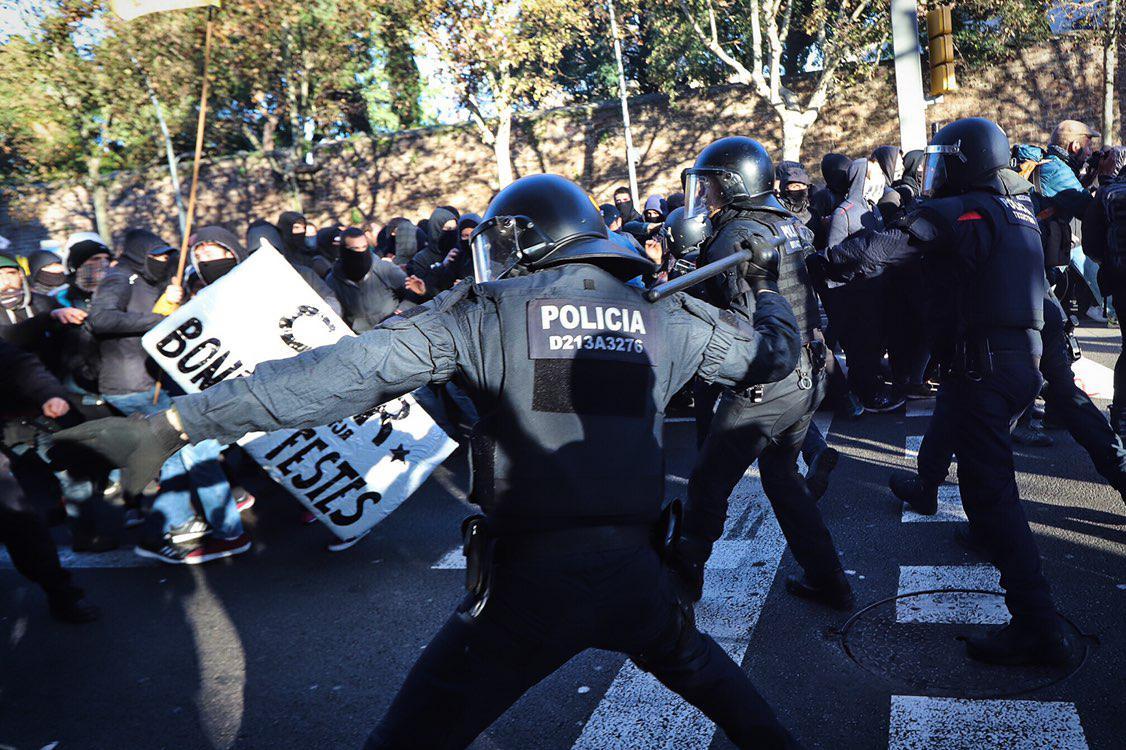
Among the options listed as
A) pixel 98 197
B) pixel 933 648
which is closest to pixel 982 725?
pixel 933 648

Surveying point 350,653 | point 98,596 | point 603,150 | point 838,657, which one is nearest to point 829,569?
point 838,657

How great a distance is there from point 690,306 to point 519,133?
79.3 ft

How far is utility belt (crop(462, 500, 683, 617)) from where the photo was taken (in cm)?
230

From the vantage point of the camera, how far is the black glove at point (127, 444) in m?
1.91

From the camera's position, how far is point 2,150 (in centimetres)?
2620

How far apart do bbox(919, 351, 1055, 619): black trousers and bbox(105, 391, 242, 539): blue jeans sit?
4.17 m

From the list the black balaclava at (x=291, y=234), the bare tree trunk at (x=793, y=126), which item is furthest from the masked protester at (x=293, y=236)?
the bare tree trunk at (x=793, y=126)

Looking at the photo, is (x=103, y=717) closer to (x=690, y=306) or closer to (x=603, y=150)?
(x=690, y=306)

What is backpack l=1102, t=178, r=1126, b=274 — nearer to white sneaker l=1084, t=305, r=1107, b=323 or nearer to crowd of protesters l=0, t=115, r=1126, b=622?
crowd of protesters l=0, t=115, r=1126, b=622

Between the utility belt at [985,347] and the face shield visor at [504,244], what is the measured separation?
205 centimetres

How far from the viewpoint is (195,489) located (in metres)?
5.76

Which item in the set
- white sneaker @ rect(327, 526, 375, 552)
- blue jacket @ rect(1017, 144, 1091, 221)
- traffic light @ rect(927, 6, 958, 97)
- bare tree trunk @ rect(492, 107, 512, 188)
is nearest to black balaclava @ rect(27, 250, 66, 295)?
white sneaker @ rect(327, 526, 375, 552)

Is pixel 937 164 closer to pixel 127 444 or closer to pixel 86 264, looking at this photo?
pixel 127 444

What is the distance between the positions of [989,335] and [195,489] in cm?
453
